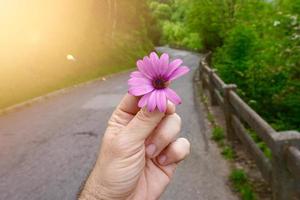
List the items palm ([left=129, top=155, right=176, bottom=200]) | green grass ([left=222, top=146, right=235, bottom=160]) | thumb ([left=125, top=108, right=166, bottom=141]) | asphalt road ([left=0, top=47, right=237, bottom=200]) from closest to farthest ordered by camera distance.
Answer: thumb ([left=125, top=108, right=166, bottom=141]), palm ([left=129, top=155, right=176, bottom=200]), asphalt road ([left=0, top=47, right=237, bottom=200]), green grass ([left=222, top=146, right=235, bottom=160])

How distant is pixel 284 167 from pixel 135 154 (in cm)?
322

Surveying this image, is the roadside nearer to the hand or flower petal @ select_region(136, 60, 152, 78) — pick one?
the hand

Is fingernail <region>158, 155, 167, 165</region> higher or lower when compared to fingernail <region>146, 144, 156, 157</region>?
lower

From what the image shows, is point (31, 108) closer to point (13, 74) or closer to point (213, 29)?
point (13, 74)

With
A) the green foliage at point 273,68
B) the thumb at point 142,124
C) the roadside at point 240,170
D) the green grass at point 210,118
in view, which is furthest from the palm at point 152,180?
the green grass at point 210,118

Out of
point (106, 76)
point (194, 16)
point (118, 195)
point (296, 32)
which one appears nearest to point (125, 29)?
point (194, 16)

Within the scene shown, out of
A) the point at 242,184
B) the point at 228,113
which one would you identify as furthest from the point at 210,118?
the point at 242,184

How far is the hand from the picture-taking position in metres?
1.62

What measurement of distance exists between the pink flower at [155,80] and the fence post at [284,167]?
3496mm

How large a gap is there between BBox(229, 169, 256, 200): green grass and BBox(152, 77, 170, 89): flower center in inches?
199

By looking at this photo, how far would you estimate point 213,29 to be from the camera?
136 feet

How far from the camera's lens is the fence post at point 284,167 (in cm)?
450

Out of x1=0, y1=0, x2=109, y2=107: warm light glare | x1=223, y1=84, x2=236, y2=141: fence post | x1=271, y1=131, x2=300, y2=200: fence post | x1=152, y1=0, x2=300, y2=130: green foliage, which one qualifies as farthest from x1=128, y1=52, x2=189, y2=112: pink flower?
x1=0, y1=0, x2=109, y2=107: warm light glare

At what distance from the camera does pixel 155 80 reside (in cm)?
124
